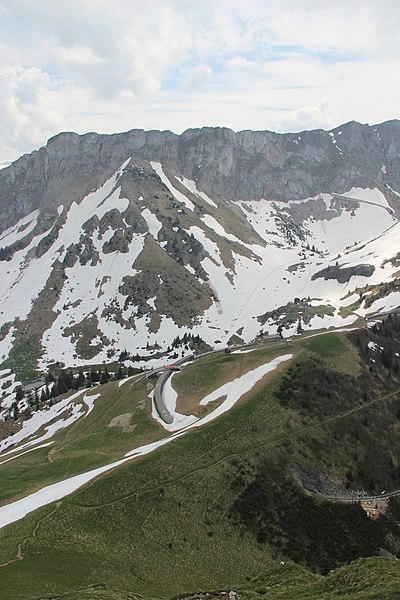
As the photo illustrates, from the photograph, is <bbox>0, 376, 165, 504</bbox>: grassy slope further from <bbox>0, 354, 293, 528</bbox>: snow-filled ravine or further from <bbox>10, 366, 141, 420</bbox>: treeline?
<bbox>10, 366, 141, 420</bbox>: treeline

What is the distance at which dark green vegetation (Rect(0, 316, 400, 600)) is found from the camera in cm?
4400

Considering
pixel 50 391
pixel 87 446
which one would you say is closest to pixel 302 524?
pixel 87 446

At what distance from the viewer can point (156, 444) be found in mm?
74812

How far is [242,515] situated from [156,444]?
19610 millimetres

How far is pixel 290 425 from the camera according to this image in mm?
77938

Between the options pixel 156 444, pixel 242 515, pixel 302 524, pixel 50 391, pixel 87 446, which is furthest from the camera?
pixel 50 391

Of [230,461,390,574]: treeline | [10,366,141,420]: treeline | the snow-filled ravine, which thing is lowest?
[230,461,390,574]: treeline

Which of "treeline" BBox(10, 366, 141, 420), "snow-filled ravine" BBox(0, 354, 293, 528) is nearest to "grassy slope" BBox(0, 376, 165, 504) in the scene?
"snow-filled ravine" BBox(0, 354, 293, 528)

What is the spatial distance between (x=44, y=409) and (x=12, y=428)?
31.0 ft

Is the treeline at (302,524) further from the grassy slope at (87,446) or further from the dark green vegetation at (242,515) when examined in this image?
the grassy slope at (87,446)

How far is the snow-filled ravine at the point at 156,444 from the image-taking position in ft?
196

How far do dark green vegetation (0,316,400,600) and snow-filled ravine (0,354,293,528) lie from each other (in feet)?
8.69

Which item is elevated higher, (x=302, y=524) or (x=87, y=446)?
(x=87, y=446)

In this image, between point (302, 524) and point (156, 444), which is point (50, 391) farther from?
point (302, 524)
